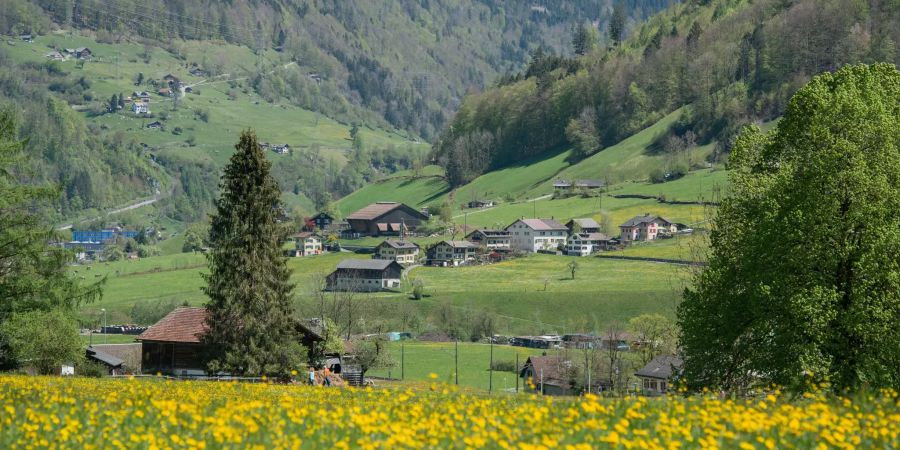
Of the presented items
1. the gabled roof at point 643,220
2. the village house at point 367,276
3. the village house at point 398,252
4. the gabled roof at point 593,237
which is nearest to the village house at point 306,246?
the village house at point 398,252

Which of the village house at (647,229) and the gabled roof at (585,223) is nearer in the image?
the village house at (647,229)

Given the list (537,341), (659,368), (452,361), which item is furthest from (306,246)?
(659,368)

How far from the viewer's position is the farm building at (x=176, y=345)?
5497 centimetres

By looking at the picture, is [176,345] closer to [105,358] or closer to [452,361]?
[105,358]

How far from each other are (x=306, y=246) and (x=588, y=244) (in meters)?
54.9

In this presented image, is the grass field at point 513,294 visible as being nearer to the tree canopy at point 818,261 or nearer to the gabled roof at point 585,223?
the gabled roof at point 585,223

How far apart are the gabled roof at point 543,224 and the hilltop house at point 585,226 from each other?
222 centimetres

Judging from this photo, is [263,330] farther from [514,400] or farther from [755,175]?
[514,400]

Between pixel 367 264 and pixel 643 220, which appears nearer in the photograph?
pixel 367 264

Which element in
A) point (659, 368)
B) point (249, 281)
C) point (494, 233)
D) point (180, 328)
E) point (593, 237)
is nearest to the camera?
point (249, 281)

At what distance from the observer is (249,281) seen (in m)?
49.3

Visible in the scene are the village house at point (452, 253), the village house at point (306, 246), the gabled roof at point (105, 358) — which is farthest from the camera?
the village house at point (306, 246)

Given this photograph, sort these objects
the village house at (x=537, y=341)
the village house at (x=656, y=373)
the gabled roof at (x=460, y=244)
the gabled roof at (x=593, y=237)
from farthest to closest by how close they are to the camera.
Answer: the gabled roof at (x=460, y=244)
the gabled roof at (x=593, y=237)
the village house at (x=537, y=341)
the village house at (x=656, y=373)

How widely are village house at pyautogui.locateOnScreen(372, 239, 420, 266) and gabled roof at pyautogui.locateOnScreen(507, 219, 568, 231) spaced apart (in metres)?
20.7
